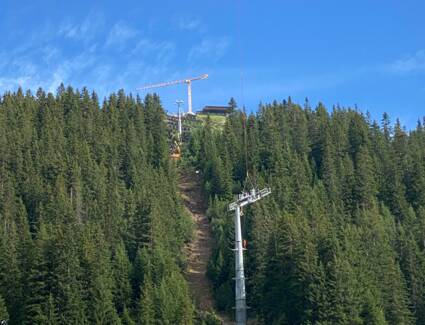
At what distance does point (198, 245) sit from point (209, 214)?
22.5 feet

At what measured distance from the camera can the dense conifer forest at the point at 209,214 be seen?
216 feet

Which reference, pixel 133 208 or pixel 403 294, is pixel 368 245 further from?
pixel 133 208

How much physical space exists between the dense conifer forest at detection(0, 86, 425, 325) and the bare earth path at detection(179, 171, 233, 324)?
1.53 metres

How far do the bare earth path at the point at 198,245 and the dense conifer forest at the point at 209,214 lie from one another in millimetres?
1530

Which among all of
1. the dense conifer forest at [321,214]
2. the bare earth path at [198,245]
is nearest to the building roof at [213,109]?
the dense conifer forest at [321,214]

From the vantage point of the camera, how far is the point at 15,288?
222 ft

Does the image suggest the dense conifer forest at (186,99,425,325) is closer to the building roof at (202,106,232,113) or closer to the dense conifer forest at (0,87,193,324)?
the dense conifer forest at (0,87,193,324)

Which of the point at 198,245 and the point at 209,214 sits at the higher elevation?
the point at 209,214

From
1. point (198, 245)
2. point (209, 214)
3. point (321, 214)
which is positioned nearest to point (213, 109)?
point (209, 214)

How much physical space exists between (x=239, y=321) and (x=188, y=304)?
6.98m

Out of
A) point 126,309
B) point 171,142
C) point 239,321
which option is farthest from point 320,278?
point 171,142

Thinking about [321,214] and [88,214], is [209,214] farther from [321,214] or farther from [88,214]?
[321,214]

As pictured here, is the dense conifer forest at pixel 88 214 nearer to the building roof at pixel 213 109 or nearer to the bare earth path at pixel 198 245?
the bare earth path at pixel 198 245

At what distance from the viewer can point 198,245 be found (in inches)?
3725
